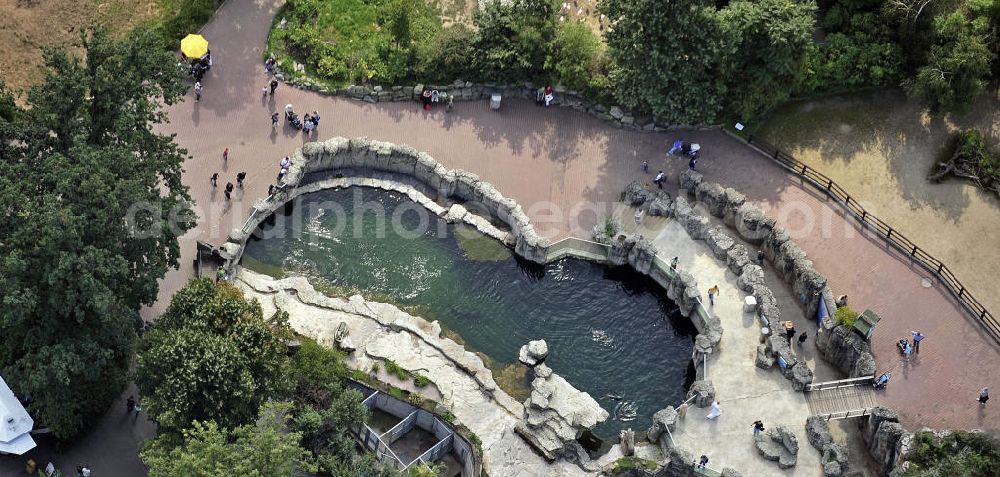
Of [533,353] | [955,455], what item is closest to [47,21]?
[533,353]

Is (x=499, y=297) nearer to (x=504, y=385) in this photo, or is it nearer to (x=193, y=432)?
(x=504, y=385)

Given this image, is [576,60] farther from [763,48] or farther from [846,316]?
[846,316]

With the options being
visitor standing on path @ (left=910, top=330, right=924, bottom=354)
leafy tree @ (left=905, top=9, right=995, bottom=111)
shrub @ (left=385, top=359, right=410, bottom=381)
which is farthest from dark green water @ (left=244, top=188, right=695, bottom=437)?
leafy tree @ (left=905, top=9, right=995, bottom=111)

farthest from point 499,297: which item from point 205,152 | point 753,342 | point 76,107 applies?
point 76,107

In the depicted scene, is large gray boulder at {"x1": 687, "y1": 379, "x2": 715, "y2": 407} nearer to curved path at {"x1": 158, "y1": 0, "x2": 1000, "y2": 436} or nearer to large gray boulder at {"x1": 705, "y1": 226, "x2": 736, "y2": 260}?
large gray boulder at {"x1": 705, "y1": 226, "x2": 736, "y2": 260}

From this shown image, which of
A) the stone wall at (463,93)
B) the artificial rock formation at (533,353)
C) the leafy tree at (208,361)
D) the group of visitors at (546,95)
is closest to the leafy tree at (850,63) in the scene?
the stone wall at (463,93)

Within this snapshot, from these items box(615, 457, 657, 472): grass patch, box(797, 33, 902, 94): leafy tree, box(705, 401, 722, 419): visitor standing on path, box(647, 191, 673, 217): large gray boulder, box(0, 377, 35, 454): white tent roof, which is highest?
box(797, 33, 902, 94): leafy tree
